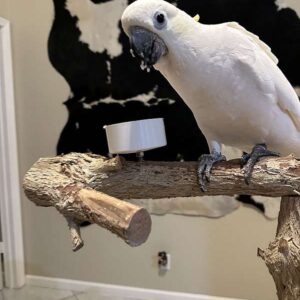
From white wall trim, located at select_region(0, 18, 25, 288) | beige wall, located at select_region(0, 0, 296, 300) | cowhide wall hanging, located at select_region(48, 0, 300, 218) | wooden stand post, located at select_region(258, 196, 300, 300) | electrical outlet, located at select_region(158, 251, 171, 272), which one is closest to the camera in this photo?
wooden stand post, located at select_region(258, 196, 300, 300)

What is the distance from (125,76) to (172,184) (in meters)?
1.22

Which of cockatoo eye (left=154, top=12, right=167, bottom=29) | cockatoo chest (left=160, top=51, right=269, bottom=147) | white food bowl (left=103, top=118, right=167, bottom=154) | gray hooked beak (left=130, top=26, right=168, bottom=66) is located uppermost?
cockatoo eye (left=154, top=12, right=167, bottom=29)

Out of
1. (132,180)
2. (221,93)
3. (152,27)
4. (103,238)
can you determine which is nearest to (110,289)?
(103,238)

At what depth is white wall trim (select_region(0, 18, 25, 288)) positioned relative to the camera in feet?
8.02

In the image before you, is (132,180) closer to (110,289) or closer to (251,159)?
(251,159)

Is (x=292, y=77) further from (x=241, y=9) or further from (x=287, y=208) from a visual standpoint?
(x=287, y=208)

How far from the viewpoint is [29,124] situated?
2.52 meters

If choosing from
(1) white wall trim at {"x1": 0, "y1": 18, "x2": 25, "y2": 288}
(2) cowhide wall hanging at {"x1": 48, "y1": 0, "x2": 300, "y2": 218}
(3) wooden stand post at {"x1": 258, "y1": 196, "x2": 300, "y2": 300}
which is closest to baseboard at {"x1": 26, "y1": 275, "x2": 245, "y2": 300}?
(1) white wall trim at {"x1": 0, "y1": 18, "x2": 25, "y2": 288}

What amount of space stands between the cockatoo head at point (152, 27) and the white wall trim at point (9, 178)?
1.60 metres

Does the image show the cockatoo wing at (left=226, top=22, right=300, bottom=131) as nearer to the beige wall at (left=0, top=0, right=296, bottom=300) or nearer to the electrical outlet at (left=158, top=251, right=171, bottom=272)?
the beige wall at (left=0, top=0, right=296, bottom=300)

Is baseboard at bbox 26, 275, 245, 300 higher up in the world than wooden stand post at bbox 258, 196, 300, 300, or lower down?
lower down

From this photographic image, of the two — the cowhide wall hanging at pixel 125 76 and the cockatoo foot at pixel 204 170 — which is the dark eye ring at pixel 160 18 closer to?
the cockatoo foot at pixel 204 170

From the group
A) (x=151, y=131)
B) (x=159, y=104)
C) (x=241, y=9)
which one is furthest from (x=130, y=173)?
(x=241, y=9)

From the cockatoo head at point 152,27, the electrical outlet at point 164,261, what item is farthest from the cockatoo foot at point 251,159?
the electrical outlet at point 164,261
